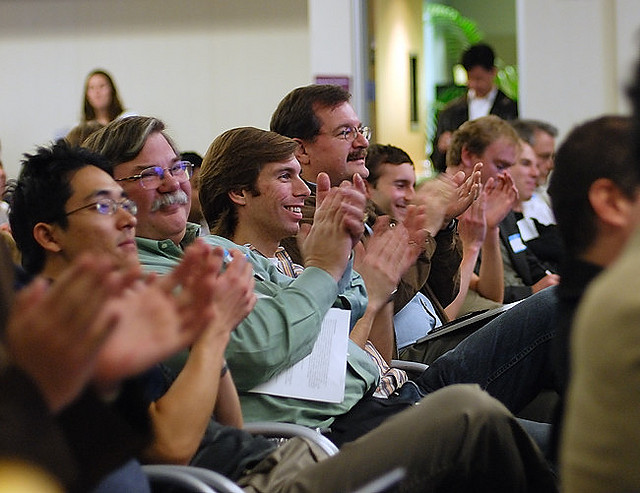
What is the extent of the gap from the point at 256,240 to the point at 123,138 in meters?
0.48

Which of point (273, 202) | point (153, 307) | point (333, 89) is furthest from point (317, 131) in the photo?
point (153, 307)

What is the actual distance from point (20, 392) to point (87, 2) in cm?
746

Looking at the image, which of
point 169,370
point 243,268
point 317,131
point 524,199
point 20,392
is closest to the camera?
point 20,392

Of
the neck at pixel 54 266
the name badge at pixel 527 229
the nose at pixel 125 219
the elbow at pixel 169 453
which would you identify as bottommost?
the elbow at pixel 169 453

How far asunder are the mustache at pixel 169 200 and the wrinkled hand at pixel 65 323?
1310 millimetres

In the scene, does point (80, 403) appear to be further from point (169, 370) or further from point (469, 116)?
point (469, 116)

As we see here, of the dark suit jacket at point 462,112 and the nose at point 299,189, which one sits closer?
the nose at point 299,189

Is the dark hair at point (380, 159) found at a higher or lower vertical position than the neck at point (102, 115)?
lower

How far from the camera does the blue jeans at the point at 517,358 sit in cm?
274

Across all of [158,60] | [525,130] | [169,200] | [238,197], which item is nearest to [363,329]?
[238,197]

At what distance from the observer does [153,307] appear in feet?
3.96

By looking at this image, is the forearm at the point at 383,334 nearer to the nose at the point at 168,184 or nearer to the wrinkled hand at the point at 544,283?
the nose at the point at 168,184

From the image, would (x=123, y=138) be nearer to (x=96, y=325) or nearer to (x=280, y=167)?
(x=280, y=167)

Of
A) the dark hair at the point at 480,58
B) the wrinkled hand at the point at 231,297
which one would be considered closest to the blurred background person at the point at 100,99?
the dark hair at the point at 480,58
